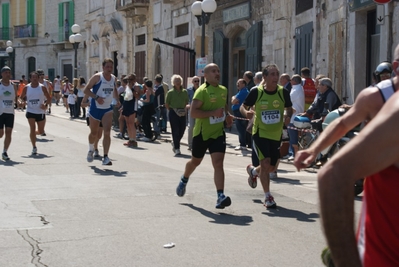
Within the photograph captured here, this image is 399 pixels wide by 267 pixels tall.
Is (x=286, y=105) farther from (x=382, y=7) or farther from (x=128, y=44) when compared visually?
(x=128, y=44)

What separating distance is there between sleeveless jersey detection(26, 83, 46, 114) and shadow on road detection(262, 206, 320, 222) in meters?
8.07

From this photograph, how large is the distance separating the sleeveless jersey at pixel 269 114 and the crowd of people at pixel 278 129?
0.04 feet

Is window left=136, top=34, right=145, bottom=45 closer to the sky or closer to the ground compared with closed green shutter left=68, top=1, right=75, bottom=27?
closer to the ground

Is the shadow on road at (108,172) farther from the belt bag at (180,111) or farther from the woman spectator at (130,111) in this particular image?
the woman spectator at (130,111)

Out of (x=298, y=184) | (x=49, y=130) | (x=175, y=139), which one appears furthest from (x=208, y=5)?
(x=298, y=184)

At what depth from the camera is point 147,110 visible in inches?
789

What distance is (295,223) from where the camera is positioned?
25.5 ft

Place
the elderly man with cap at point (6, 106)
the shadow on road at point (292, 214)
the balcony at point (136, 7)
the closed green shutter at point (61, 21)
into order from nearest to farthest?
the shadow on road at point (292, 214) < the elderly man with cap at point (6, 106) < the balcony at point (136, 7) < the closed green shutter at point (61, 21)

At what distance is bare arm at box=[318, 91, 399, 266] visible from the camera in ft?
7.54

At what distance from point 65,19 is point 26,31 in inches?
210

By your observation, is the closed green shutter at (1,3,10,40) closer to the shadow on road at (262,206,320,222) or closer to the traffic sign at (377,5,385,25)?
the traffic sign at (377,5,385,25)

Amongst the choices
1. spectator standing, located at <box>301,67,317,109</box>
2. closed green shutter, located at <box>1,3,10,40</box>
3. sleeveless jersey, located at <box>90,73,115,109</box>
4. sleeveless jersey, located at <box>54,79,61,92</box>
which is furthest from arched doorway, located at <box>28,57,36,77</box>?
sleeveless jersey, located at <box>90,73,115,109</box>

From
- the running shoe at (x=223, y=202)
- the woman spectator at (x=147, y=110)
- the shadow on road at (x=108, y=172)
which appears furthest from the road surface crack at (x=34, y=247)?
the woman spectator at (x=147, y=110)

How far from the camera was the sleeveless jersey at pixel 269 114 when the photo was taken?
904cm
